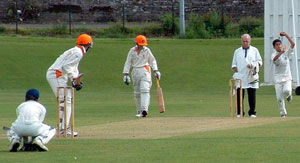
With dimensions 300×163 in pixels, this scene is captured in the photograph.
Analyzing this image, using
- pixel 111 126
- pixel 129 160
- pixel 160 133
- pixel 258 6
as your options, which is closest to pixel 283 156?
pixel 129 160

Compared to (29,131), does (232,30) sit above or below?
above

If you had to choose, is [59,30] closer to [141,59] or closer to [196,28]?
[196,28]

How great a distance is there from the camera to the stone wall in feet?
195

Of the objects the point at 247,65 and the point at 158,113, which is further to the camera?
the point at 158,113

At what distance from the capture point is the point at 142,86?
22.7 meters

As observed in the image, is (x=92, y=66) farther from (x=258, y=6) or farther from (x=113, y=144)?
(x=113, y=144)

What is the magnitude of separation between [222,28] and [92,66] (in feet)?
51.0

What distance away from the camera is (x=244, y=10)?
59562 millimetres

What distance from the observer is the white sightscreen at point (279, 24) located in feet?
111

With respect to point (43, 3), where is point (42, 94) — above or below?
below

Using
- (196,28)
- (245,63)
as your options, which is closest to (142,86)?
(245,63)

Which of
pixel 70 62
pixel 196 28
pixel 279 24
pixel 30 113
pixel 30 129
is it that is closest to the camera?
pixel 30 129

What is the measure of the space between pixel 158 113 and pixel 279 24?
12034mm

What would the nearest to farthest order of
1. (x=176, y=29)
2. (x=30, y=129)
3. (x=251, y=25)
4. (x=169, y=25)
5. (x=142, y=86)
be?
(x=30, y=129) < (x=142, y=86) < (x=251, y=25) < (x=176, y=29) < (x=169, y=25)
